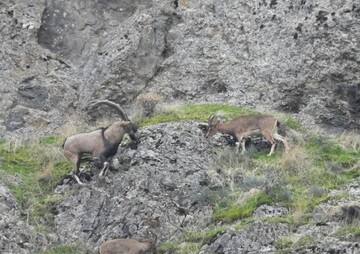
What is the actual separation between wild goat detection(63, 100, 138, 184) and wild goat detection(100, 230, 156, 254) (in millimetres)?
3618

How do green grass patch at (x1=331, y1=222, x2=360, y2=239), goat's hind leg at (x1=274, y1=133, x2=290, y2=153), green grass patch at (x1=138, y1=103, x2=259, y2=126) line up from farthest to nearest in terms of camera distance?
green grass patch at (x1=138, y1=103, x2=259, y2=126) → goat's hind leg at (x1=274, y1=133, x2=290, y2=153) → green grass patch at (x1=331, y1=222, x2=360, y2=239)

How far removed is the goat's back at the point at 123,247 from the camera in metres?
20.1

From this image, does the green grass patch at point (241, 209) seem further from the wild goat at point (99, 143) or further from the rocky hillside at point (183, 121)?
the wild goat at point (99, 143)

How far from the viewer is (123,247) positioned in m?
20.1

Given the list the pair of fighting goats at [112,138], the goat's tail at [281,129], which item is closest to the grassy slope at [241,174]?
the goat's tail at [281,129]

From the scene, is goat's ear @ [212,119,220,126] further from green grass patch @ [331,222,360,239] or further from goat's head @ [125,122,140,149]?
green grass patch @ [331,222,360,239]

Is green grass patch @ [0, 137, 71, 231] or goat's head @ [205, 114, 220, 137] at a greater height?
goat's head @ [205, 114, 220, 137]

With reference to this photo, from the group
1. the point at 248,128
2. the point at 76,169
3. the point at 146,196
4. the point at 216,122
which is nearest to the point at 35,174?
the point at 76,169

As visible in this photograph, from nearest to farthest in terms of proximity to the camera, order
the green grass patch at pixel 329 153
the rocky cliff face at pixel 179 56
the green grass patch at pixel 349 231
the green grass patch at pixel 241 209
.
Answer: the green grass patch at pixel 349 231, the green grass patch at pixel 241 209, the green grass patch at pixel 329 153, the rocky cliff face at pixel 179 56

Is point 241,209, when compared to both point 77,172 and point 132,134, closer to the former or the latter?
point 132,134

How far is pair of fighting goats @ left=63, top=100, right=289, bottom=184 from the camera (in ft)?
77.8

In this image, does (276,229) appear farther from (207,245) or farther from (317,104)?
(317,104)

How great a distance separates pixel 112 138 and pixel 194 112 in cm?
422

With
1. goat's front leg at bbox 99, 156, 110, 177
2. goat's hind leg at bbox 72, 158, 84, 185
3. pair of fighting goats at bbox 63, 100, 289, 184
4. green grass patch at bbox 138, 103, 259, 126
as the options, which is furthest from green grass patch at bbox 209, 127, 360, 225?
goat's hind leg at bbox 72, 158, 84, 185
